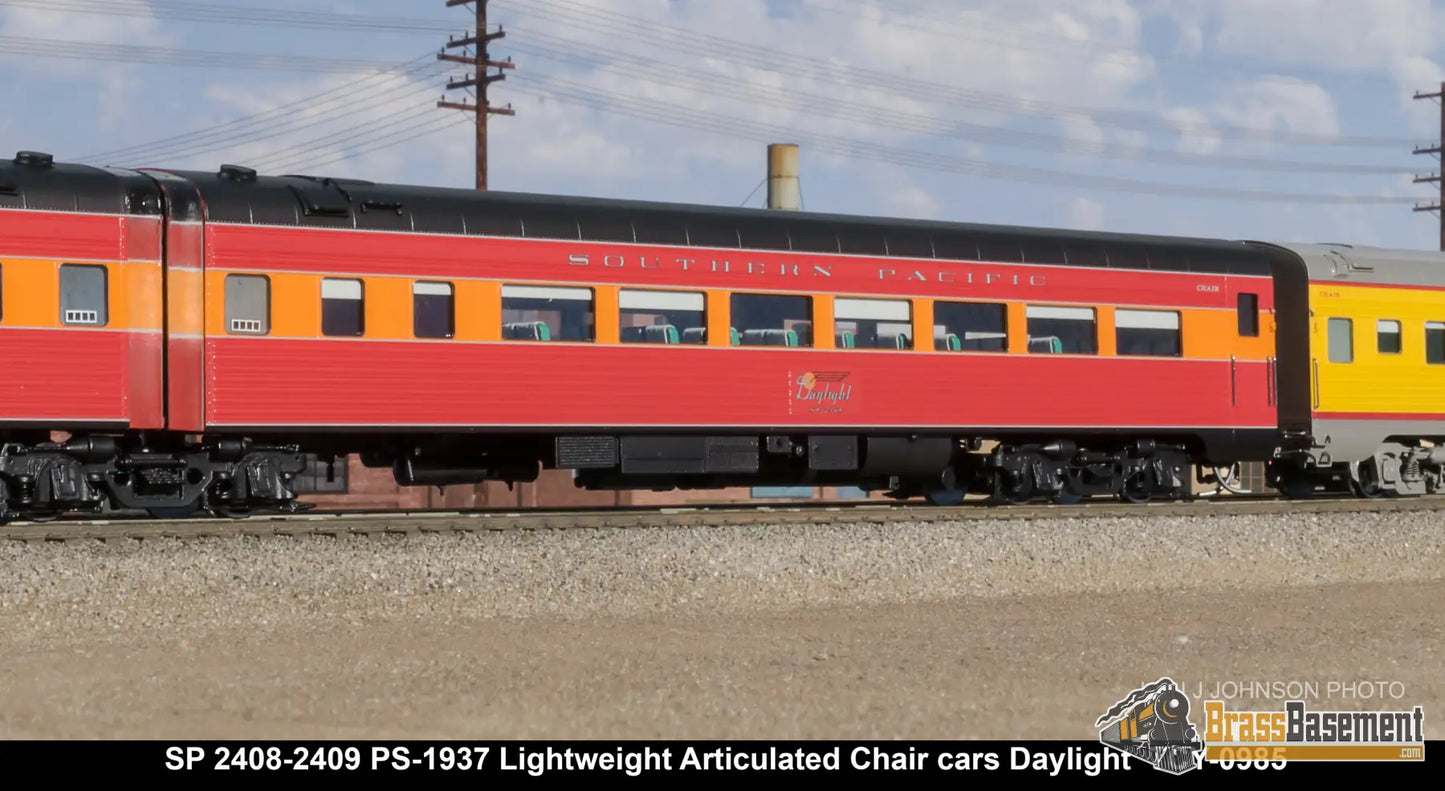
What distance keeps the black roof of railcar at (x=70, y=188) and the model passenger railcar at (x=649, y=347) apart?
0.03 metres

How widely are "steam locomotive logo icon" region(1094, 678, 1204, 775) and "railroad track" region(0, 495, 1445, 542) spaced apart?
7.34 metres

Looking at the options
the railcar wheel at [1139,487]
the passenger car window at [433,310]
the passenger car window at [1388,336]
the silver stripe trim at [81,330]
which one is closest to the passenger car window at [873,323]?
the railcar wheel at [1139,487]

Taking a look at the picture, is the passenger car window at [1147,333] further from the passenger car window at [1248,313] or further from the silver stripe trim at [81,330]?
the silver stripe trim at [81,330]

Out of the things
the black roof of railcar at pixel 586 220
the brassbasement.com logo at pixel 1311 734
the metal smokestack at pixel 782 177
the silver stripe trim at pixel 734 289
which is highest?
the metal smokestack at pixel 782 177

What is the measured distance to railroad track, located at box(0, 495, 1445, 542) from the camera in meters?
14.9

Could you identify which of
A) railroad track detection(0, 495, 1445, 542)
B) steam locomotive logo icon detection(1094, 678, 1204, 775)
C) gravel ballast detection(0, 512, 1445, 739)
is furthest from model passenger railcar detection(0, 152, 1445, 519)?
steam locomotive logo icon detection(1094, 678, 1204, 775)

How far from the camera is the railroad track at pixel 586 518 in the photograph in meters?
14.9

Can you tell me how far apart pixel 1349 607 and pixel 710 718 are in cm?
819

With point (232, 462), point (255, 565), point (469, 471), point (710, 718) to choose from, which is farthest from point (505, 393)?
point (710, 718)

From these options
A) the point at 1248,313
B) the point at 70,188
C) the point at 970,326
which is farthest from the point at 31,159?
the point at 1248,313

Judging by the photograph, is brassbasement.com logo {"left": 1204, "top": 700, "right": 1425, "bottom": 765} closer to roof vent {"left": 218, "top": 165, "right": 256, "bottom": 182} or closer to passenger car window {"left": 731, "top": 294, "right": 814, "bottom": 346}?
passenger car window {"left": 731, "top": 294, "right": 814, "bottom": 346}

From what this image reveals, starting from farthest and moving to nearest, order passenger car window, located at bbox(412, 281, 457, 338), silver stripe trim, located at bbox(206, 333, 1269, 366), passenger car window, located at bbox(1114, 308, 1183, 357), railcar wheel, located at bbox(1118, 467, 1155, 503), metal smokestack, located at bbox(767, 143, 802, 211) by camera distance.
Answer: metal smokestack, located at bbox(767, 143, 802, 211) → railcar wheel, located at bbox(1118, 467, 1155, 503) → passenger car window, located at bbox(1114, 308, 1183, 357) → passenger car window, located at bbox(412, 281, 457, 338) → silver stripe trim, located at bbox(206, 333, 1269, 366)

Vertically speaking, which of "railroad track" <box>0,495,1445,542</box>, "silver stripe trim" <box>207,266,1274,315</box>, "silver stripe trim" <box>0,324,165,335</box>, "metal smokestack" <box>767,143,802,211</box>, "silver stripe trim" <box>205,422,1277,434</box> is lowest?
"railroad track" <box>0,495,1445,542</box>

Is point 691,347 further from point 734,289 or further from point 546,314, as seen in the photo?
point 546,314
